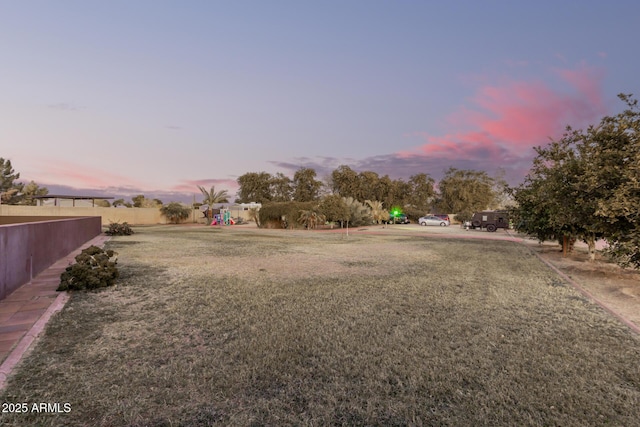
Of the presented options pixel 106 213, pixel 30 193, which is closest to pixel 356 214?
pixel 106 213

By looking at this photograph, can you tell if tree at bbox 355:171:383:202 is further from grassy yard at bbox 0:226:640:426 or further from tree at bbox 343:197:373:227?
grassy yard at bbox 0:226:640:426

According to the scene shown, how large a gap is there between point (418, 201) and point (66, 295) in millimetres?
66247

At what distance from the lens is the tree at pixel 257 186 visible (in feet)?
224

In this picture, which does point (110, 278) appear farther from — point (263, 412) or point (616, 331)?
point (616, 331)

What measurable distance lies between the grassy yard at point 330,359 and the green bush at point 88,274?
1.19ft

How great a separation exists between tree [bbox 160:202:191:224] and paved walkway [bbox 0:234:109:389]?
133 ft

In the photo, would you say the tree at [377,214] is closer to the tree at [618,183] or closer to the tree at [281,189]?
the tree at [281,189]

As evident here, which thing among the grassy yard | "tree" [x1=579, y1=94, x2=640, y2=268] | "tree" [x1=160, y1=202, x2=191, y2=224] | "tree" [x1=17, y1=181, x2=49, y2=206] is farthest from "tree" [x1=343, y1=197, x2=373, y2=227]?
"tree" [x1=17, y1=181, x2=49, y2=206]

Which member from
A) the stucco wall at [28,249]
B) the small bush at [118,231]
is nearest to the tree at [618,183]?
the stucco wall at [28,249]

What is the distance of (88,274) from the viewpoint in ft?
24.7

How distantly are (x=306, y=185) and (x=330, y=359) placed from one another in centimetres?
6251

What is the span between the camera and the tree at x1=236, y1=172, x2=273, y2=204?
Answer: 68.3 m

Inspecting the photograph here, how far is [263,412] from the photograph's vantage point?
10.00ft

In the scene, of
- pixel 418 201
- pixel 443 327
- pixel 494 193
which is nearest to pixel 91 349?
pixel 443 327
